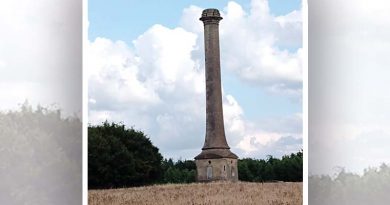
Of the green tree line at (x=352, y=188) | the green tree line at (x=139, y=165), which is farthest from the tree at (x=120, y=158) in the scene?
the green tree line at (x=352, y=188)

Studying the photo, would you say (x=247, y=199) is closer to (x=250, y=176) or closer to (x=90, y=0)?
(x=250, y=176)

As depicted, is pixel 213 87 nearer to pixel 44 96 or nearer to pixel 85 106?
pixel 85 106

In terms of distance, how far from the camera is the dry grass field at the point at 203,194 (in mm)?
5809

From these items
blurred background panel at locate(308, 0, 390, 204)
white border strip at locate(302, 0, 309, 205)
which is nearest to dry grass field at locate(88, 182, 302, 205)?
white border strip at locate(302, 0, 309, 205)

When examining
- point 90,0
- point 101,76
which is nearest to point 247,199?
point 101,76

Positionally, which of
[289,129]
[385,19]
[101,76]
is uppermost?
[385,19]

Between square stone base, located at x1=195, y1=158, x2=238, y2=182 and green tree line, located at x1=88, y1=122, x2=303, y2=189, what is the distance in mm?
47

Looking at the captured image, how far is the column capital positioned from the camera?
582 cm

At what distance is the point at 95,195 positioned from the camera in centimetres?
577

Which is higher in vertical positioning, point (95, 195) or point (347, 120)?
point (347, 120)

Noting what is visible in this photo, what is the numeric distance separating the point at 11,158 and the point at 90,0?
1298mm

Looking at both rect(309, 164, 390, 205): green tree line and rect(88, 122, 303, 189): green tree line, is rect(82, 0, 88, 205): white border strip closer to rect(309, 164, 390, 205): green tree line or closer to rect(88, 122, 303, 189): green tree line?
rect(88, 122, 303, 189): green tree line

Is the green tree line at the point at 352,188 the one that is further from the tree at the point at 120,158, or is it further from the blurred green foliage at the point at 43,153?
the blurred green foliage at the point at 43,153

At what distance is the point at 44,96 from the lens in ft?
19.1
